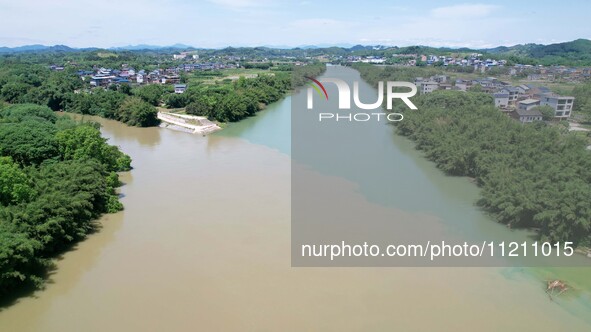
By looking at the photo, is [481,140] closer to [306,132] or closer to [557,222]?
[557,222]

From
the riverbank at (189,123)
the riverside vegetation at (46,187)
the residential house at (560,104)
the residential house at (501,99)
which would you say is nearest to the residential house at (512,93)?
the residential house at (501,99)

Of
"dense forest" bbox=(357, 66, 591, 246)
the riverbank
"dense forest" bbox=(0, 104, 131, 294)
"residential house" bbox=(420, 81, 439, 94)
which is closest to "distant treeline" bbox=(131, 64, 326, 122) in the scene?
the riverbank

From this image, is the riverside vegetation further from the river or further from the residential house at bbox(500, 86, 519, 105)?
the residential house at bbox(500, 86, 519, 105)

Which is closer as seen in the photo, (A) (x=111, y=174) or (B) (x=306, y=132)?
(A) (x=111, y=174)

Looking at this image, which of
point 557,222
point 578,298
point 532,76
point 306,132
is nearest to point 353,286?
point 578,298

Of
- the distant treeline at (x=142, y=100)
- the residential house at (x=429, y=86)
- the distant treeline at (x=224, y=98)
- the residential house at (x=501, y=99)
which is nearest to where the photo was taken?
the distant treeline at (x=142, y=100)

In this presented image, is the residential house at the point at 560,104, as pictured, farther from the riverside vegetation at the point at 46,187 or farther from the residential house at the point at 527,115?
the riverside vegetation at the point at 46,187

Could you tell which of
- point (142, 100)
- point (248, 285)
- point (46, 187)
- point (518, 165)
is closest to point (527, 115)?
point (518, 165)
